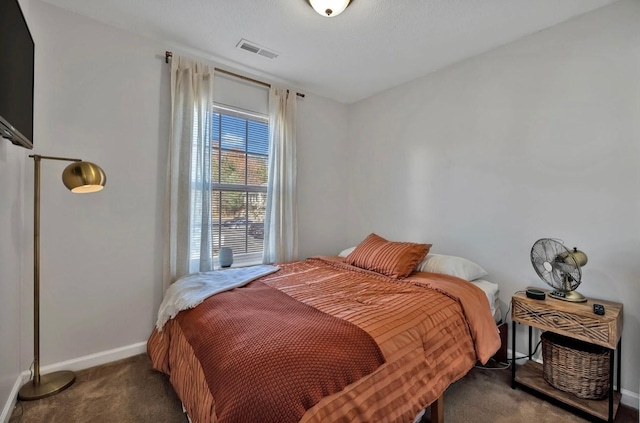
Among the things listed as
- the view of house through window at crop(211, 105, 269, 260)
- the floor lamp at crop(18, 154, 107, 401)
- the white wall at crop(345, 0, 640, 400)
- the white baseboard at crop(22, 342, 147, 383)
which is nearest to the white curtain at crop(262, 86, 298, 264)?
the view of house through window at crop(211, 105, 269, 260)

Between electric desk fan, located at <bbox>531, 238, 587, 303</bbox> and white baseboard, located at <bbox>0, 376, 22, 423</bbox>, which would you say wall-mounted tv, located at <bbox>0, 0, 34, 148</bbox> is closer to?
white baseboard, located at <bbox>0, 376, 22, 423</bbox>

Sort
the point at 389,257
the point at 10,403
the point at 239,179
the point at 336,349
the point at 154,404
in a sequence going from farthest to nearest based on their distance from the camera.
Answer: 1. the point at 239,179
2. the point at 389,257
3. the point at 154,404
4. the point at 10,403
5. the point at 336,349

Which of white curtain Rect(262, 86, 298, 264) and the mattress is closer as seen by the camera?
the mattress

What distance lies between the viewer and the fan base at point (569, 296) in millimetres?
1732

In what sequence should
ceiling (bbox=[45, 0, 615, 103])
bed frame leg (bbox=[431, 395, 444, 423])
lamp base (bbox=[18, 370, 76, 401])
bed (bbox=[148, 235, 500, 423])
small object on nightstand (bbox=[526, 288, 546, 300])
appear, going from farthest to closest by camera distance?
1. ceiling (bbox=[45, 0, 615, 103])
2. small object on nightstand (bbox=[526, 288, 546, 300])
3. lamp base (bbox=[18, 370, 76, 401])
4. bed frame leg (bbox=[431, 395, 444, 423])
5. bed (bbox=[148, 235, 500, 423])

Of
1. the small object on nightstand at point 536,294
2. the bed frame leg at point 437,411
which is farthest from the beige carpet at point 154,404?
the small object on nightstand at point 536,294

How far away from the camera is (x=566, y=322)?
166 centimetres

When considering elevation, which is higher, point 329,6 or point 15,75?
point 329,6

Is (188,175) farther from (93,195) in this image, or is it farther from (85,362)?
(85,362)

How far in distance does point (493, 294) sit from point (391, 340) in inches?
50.0

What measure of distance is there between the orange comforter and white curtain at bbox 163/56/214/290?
663 mm

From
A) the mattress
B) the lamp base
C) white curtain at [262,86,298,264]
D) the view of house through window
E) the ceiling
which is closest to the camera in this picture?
the lamp base

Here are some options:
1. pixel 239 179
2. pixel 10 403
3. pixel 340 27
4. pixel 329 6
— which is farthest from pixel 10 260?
pixel 340 27

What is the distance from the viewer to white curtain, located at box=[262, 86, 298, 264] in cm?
298
